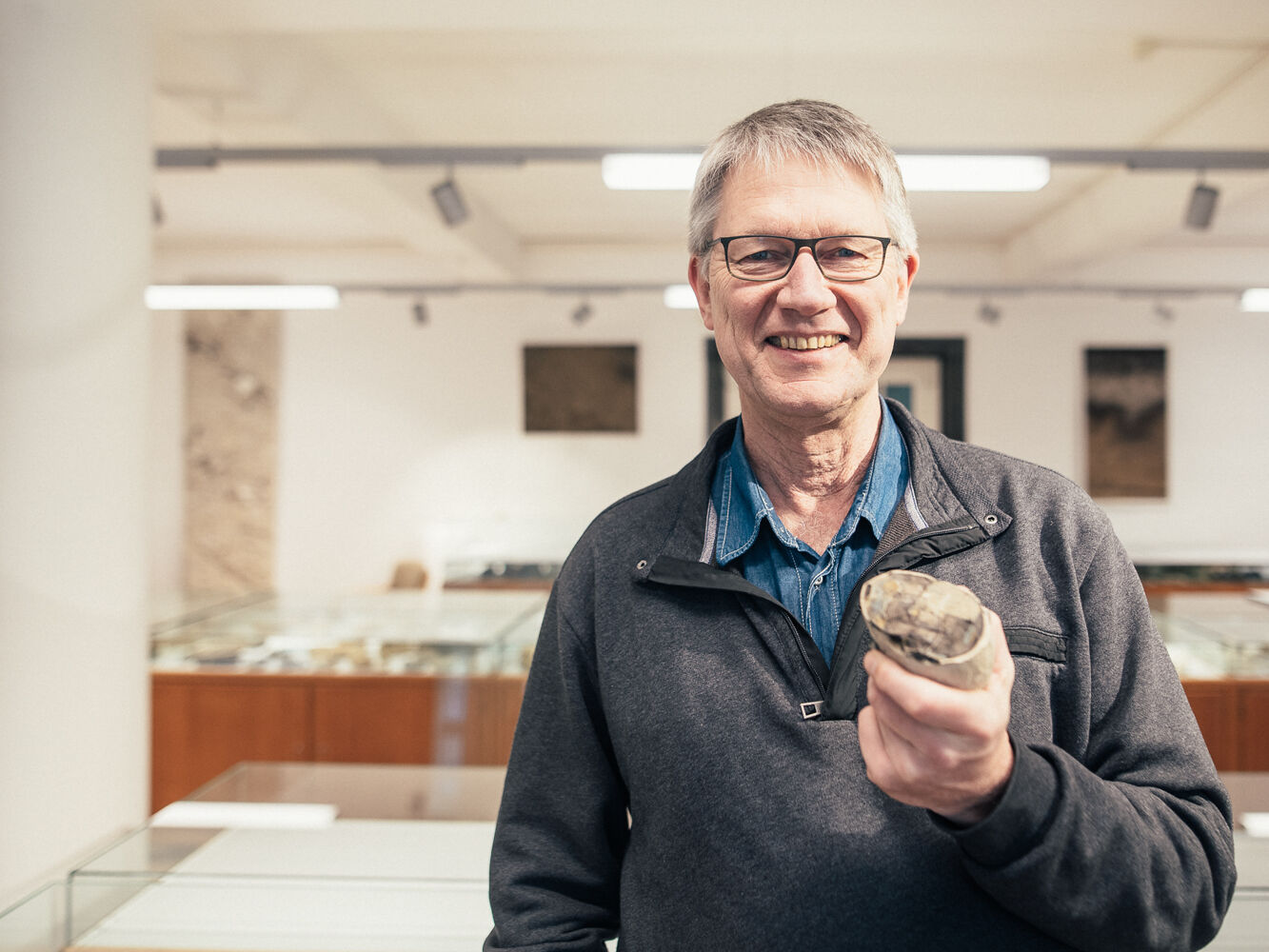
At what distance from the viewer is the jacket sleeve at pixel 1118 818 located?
836mm

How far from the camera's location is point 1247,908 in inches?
63.4

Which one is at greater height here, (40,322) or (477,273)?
(477,273)

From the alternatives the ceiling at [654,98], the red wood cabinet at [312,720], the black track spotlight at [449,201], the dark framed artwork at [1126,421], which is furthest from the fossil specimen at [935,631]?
the dark framed artwork at [1126,421]

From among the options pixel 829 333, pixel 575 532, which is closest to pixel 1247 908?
pixel 829 333

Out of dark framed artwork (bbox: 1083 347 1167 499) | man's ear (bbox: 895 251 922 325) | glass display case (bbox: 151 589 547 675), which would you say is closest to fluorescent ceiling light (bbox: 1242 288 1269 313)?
dark framed artwork (bbox: 1083 347 1167 499)

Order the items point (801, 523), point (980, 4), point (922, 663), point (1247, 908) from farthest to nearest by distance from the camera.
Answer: point (980, 4) → point (1247, 908) → point (801, 523) → point (922, 663)

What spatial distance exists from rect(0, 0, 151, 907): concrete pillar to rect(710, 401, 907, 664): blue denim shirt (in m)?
2.35

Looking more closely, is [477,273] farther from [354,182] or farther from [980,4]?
[980,4]

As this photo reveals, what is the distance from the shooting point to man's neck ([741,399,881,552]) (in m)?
1.15

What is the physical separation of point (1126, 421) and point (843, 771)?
9012 millimetres

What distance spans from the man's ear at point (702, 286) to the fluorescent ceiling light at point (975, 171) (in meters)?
3.06

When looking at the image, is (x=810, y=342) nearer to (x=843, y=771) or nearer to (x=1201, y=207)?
(x=843, y=771)

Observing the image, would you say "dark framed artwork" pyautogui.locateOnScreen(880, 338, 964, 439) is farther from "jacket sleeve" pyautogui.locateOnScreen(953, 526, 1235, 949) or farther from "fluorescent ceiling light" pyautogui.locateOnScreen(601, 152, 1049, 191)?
"jacket sleeve" pyautogui.locateOnScreen(953, 526, 1235, 949)

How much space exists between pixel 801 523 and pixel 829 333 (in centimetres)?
25
